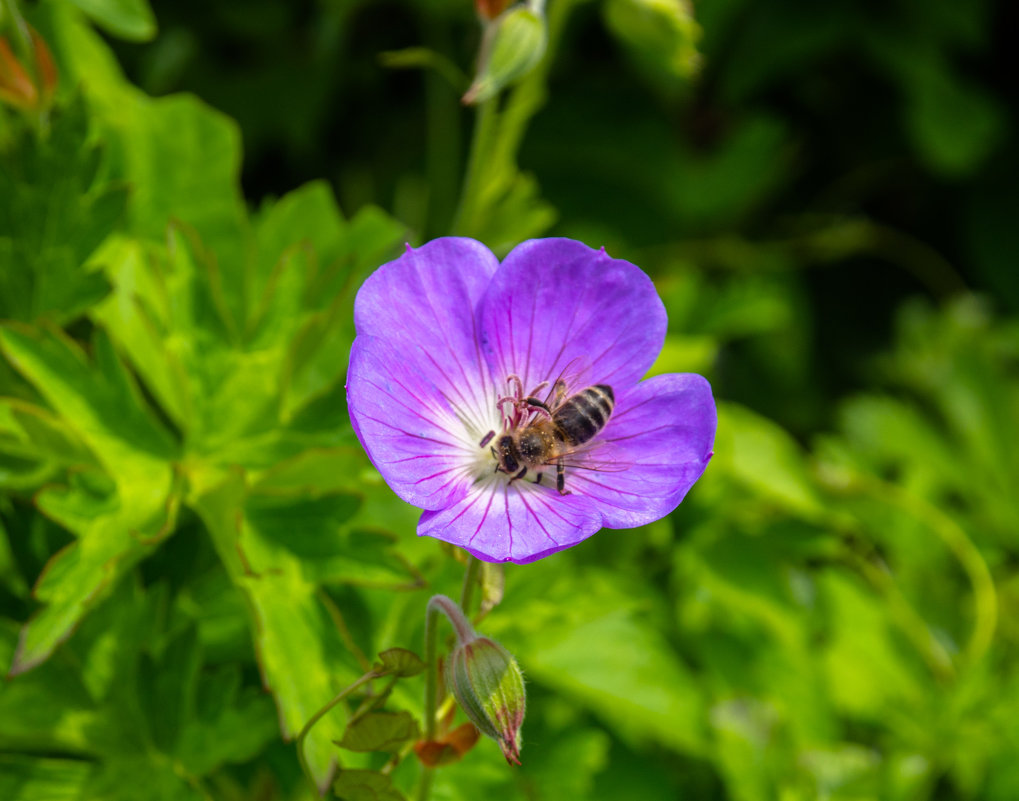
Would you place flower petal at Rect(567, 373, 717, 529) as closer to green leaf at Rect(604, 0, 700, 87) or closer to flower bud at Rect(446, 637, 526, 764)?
flower bud at Rect(446, 637, 526, 764)

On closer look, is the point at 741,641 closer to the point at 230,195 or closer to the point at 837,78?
the point at 230,195

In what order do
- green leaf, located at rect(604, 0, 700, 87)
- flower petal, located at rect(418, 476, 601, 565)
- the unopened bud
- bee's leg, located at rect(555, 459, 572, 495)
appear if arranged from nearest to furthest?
flower petal, located at rect(418, 476, 601, 565) → bee's leg, located at rect(555, 459, 572, 495) → the unopened bud → green leaf, located at rect(604, 0, 700, 87)

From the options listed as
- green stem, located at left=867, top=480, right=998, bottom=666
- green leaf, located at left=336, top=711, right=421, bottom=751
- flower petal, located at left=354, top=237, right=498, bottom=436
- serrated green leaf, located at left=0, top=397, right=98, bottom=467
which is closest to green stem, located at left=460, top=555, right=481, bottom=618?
green leaf, located at left=336, top=711, right=421, bottom=751

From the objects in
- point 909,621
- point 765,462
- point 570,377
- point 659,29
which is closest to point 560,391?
point 570,377

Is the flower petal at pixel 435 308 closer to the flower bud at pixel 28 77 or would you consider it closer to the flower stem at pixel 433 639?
the flower stem at pixel 433 639

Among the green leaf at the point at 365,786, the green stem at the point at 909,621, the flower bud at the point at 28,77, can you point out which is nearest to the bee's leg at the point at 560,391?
the green leaf at the point at 365,786

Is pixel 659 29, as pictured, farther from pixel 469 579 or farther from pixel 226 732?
pixel 226 732
